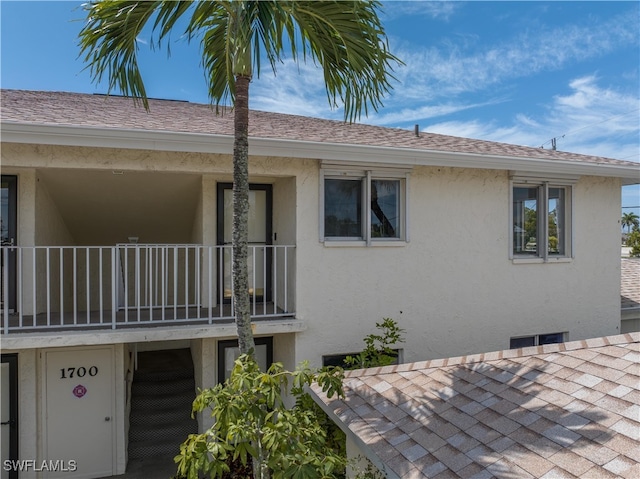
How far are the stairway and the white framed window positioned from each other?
5259mm

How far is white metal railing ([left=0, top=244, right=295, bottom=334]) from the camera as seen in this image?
581 cm

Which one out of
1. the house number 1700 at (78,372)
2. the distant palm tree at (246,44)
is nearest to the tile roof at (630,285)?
the distant palm tree at (246,44)

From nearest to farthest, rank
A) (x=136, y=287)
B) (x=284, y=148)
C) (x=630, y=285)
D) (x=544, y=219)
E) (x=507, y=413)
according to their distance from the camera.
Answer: (x=507, y=413) → (x=284, y=148) → (x=136, y=287) → (x=544, y=219) → (x=630, y=285)

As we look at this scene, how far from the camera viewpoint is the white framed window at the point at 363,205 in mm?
6781

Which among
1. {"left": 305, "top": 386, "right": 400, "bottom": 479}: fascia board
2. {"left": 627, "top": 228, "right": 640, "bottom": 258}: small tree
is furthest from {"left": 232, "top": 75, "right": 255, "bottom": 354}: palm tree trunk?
{"left": 627, "top": 228, "right": 640, "bottom": 258}: small tree

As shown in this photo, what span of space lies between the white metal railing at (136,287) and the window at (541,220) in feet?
15.6

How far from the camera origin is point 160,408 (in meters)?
8.67

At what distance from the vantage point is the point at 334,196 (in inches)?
269

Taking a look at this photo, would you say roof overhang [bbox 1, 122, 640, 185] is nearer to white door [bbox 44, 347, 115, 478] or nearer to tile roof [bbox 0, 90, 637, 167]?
tile roof [bbox 0, 90, 637, 167]

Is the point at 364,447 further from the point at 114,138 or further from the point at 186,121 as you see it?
the point at 186,121

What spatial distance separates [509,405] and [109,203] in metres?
8.33

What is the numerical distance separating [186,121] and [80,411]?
5.38 metres

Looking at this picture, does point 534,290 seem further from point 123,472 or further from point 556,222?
point 123,472

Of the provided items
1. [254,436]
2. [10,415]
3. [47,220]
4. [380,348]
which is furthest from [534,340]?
[47,220]
